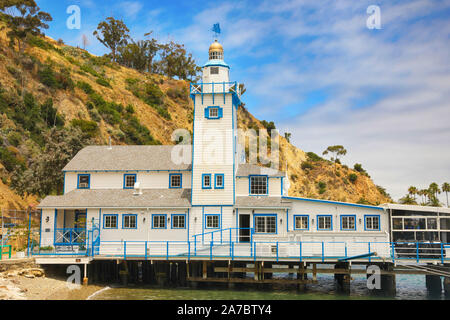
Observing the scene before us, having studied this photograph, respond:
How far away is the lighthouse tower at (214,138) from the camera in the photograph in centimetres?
3189

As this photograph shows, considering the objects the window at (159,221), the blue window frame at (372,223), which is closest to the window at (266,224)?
the blue window frame at (372,223)

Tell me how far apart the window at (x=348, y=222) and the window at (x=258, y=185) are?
582 cm

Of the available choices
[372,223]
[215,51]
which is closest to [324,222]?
[372,223]

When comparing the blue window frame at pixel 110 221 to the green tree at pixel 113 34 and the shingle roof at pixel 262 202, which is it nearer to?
the shingle roof at pixel 262 202

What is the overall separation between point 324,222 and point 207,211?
793cm

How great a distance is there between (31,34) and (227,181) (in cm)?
5598

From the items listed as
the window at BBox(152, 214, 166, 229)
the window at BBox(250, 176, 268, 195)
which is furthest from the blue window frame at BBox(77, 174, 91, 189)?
the window at BBox(250, 176, 268, 195)

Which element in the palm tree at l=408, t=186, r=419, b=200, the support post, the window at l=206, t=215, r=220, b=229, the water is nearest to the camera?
the water

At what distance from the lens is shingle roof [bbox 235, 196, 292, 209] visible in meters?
30.9

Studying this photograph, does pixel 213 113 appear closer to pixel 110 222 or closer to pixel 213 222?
pixel 213 222

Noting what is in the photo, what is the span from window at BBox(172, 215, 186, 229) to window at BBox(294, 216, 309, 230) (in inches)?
300

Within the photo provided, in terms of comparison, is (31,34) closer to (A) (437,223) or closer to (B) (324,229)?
(B) (324,229)

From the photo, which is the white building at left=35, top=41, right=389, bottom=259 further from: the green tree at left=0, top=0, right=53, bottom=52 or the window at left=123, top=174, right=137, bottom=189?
the green tree at left=0, top=0, right=53, bottom=52
